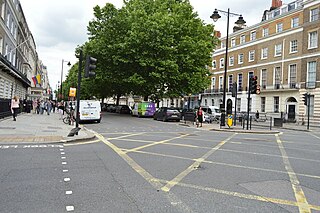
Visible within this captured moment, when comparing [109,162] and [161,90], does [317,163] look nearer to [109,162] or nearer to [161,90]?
[109,162]

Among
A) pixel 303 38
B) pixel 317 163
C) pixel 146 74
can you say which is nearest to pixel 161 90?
pixel 146 74

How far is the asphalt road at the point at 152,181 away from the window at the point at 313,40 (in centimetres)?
3096

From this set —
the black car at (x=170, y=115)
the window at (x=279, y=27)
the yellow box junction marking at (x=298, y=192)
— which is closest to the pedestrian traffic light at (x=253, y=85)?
the black car at (x=170, y=115)

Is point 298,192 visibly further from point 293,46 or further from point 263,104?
point 263,104

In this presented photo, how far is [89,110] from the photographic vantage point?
22.3 meters

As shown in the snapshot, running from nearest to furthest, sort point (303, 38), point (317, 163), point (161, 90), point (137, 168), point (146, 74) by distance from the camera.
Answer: point (137, 168) < point (317, 163) < point (146, 74) < point (161, 90) < point (303, 38)

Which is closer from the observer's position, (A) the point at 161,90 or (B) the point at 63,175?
(B) the point at 63,175

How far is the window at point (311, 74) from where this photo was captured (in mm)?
34681

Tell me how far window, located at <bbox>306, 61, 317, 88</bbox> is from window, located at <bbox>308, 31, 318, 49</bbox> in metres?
2.09

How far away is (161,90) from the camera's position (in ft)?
107

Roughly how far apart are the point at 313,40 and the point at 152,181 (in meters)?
36.4

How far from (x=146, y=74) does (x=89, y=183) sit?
1005 inches

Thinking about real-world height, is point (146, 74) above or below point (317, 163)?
above

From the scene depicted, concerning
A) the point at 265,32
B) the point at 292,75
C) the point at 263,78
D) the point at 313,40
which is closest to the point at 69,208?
the point at 313,40
